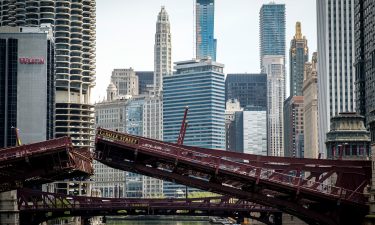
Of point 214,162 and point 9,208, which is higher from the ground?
point 214,162

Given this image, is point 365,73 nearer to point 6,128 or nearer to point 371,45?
point 371,45

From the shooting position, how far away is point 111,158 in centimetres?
8656

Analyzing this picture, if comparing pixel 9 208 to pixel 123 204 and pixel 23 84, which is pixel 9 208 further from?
pixel 23 84

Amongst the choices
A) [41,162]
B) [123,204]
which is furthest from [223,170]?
[123,204]

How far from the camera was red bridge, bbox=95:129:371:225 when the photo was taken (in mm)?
83750

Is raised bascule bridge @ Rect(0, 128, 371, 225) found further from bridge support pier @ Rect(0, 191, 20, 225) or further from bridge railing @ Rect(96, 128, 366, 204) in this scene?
bridge support pier @ Rect(0, 191, 20, 225)

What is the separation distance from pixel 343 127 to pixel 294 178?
53.4 m

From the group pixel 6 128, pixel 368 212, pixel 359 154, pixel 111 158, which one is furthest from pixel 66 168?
pixel 6 128

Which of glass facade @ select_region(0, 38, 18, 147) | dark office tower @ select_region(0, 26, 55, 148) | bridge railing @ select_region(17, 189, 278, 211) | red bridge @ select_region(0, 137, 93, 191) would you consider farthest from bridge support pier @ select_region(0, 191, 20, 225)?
glass facade @ select_region(0, 38, 18, 147)

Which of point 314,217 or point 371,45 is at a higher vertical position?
point 371,45

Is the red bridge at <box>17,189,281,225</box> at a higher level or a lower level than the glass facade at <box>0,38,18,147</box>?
lower

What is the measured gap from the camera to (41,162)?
8675 cm

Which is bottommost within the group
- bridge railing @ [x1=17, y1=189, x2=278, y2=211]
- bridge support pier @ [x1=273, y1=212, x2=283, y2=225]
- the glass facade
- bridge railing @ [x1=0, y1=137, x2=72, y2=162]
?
bridge support pier @ [x1=273, y1=212, x2=283, y2=225]

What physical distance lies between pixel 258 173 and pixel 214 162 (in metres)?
3.80
